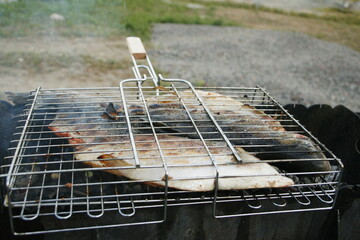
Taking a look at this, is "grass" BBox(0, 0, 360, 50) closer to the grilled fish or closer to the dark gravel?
the dark gravel

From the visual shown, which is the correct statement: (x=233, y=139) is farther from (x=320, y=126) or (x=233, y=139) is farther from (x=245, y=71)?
(x=245, y=71)

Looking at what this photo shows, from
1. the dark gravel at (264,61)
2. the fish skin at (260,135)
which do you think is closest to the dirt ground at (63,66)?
the dark gravel at (264,61)

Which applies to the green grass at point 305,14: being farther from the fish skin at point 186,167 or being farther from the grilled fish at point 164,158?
the fish skin at point 186,167

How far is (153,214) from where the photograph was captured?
2238 millimetres

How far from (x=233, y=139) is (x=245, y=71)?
6.40 meters

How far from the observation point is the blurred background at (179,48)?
7.34 metres

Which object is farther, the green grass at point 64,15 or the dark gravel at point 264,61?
the green grass at point 64,15

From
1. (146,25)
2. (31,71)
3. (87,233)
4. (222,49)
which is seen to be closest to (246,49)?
(222,49)

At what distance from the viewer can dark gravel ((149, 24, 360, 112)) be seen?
752 cm

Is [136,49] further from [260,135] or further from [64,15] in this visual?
[64,15]

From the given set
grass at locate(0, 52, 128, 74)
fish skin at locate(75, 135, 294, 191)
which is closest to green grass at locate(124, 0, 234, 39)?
grass at locate(0, 52, 128, 74)

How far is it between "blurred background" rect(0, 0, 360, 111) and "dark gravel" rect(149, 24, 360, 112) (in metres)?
0.02

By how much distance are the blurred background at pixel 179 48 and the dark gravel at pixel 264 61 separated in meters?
0.02

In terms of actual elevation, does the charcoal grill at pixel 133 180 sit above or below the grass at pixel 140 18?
above
